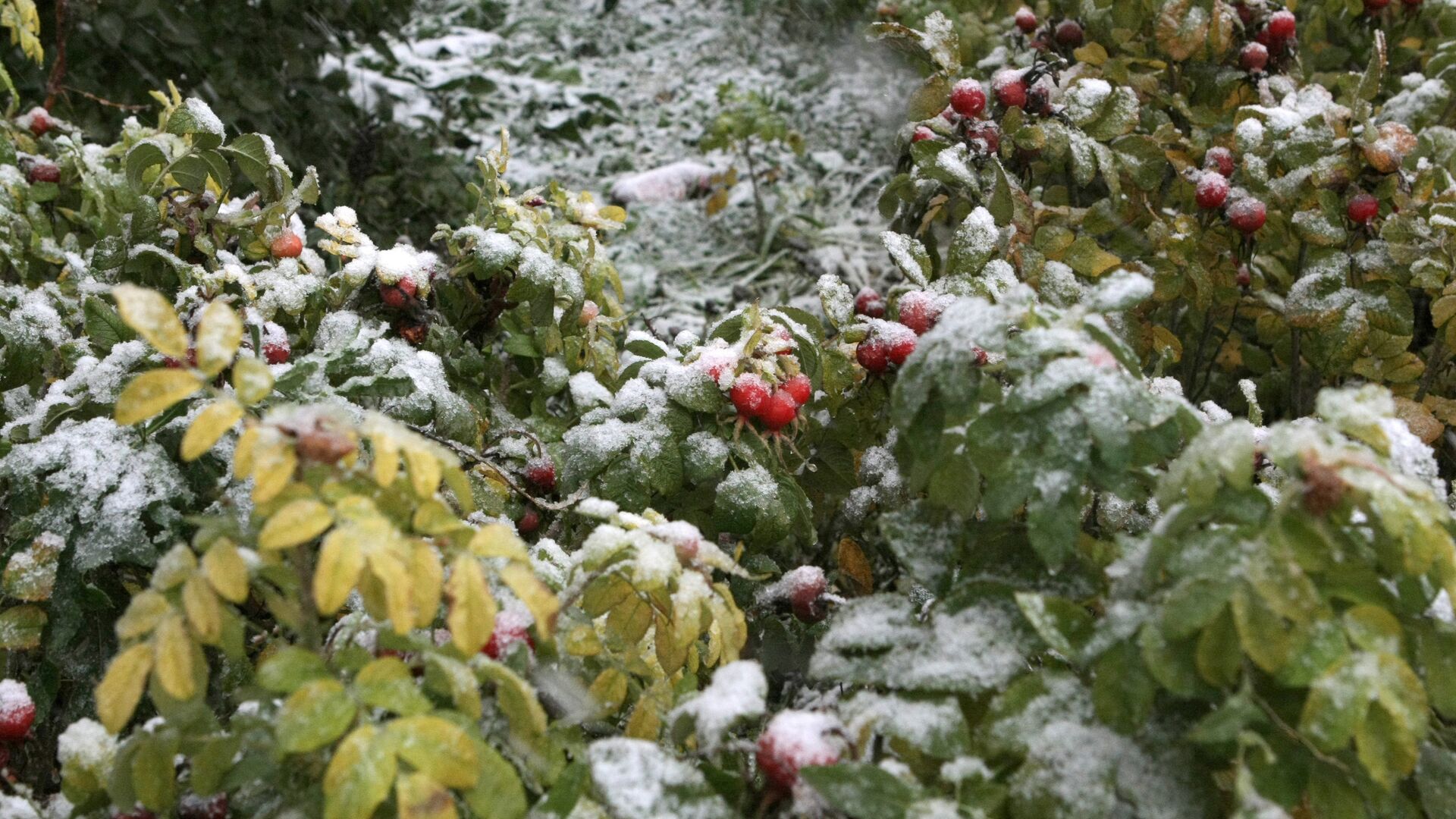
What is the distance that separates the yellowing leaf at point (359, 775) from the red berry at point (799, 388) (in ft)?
2.65

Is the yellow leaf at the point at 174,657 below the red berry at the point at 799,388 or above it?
above

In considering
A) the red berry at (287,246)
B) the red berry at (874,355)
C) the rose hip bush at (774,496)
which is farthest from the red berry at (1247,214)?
the red berry at (287,246)

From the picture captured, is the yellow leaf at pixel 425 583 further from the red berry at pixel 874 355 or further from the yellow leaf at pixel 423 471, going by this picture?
the red berry at pixel 874 355

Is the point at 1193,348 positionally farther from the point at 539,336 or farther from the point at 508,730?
the point at 508,730

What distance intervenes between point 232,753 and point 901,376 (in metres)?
0.67

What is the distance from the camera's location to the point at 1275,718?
76 centimetres

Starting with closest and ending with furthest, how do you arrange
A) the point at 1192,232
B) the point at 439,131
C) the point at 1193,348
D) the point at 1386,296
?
the point at 1386,296, the point at 1192,232, the point at 1193,348, the point at 439,131

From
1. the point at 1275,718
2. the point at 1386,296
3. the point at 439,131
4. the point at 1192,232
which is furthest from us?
the point at 439,131

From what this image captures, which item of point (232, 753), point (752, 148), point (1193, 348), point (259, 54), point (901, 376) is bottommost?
point (752, 148)

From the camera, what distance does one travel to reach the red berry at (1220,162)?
76.5 inches

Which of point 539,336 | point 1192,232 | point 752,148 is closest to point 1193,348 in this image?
point 1192,232

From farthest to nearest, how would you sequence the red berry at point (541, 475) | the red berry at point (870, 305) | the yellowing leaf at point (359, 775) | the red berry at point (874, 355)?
the red berry at point (870, 305) < the red berry at point (541, 475) < the red berry at point (874, 355) < the yellowing leaf at point (359, 775)

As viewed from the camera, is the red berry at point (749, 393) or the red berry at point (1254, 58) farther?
the red berry at point (1254, 58)

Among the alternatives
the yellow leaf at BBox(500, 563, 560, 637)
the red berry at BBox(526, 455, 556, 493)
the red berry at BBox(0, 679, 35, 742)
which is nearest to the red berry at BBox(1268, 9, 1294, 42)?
the red berry at BBox(526, 455, 556, 493)
